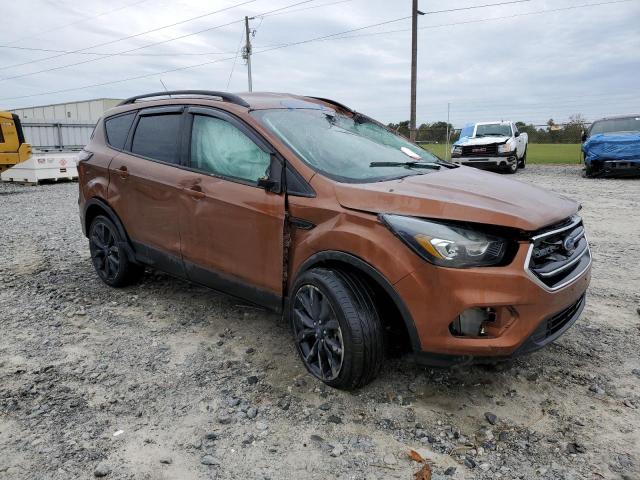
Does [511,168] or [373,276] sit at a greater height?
[373,276]

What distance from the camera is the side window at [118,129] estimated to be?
4.61 m

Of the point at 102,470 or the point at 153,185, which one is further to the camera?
the point at 153,185

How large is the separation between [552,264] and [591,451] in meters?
0.94

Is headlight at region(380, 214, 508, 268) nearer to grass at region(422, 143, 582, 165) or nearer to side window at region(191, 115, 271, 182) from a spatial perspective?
side window at region(191, 115, 271, 182)

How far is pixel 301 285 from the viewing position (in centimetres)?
304

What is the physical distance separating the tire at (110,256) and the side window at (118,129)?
0.72m

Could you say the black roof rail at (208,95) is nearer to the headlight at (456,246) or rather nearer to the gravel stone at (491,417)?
the headlight at (456,246)

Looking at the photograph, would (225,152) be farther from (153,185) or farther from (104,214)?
(104,214)

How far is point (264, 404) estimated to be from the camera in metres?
2.93

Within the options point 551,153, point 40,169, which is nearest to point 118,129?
point 40,169

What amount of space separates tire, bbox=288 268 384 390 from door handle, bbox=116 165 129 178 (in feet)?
7.19

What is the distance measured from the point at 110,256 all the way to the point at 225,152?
1946mm

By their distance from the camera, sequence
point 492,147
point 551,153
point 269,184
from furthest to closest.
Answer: point 551,153
point 492,147
point 269,184

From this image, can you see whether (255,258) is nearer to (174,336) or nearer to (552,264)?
(174,336)
